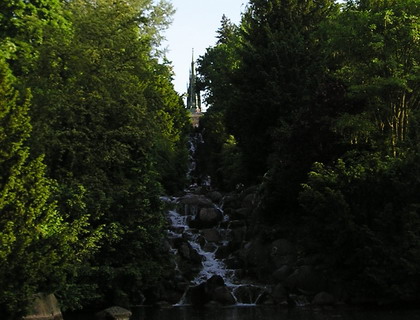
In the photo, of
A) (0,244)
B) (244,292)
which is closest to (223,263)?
(244,292)

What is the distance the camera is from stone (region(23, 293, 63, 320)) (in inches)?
809

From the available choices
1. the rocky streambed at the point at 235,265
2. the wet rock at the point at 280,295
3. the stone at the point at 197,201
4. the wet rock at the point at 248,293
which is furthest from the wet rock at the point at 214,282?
the stone at the point at 197,201

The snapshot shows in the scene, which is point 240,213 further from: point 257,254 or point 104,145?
point 104,145

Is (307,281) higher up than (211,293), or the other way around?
(307,281)

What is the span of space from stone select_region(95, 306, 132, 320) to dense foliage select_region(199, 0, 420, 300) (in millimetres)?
9925

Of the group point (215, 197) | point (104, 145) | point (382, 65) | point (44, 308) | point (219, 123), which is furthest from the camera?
point (219, 123)

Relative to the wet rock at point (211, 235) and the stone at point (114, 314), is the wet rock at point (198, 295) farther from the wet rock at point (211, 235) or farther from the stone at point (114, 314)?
the stone at point (114, 314)

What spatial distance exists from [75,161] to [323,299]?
558 inches

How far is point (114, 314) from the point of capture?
24500 millimetres

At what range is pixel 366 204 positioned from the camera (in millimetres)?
27016

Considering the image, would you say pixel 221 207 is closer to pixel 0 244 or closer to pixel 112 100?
pixel 112 100

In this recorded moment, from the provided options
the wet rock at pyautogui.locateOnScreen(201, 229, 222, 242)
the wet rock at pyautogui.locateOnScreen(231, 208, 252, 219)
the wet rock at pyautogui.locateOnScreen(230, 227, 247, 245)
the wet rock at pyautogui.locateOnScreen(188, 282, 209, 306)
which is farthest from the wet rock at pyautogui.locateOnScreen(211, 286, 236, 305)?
the wet rock at pyautogui.locateOnScreen(231, 208, 252, 219)

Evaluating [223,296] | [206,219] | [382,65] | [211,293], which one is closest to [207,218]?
[206,219]

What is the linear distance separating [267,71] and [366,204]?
16.5m
